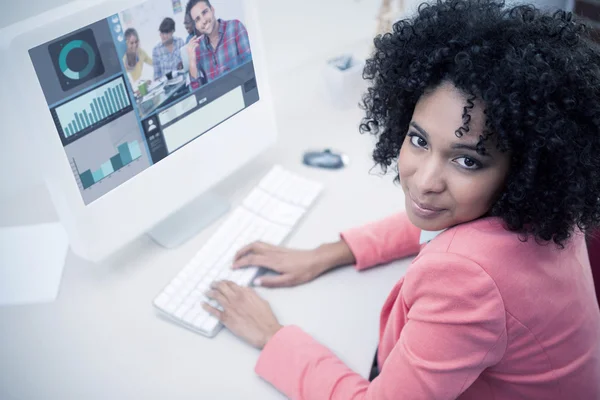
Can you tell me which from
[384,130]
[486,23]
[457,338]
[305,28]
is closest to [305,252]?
[384,130]

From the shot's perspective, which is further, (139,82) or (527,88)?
(139,82)

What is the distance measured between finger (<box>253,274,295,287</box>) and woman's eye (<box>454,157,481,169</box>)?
1.21 feet

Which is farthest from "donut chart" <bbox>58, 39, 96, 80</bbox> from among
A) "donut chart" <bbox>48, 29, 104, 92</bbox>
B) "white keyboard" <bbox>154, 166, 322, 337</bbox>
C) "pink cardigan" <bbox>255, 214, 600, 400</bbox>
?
"pink cardigan" <bbox>255, 214, 600, 400</bbox>

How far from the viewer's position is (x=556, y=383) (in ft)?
2.30

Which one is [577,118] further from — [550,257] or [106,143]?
[106,143]

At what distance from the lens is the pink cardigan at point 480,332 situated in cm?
62

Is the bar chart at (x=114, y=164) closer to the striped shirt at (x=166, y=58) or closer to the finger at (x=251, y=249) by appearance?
the striped shirt at (x=166, y=58)

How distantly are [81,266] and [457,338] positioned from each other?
2.23ft

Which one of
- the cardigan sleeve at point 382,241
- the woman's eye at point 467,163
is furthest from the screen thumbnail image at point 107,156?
the woman's eye at point 467,163

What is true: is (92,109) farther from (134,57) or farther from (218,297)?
(218,297)

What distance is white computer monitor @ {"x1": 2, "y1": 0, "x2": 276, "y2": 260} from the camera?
0.71m

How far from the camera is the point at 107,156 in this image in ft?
2.67

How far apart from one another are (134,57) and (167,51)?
58mm

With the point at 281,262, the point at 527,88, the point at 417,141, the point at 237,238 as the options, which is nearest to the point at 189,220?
the point at 237,238
